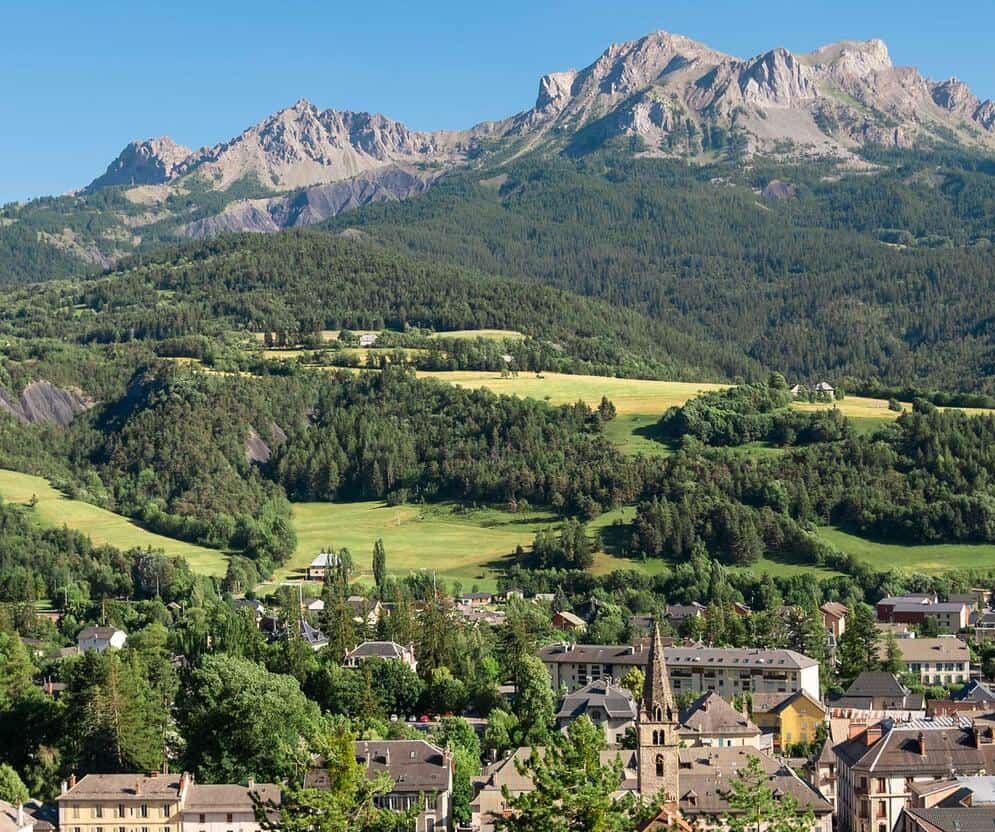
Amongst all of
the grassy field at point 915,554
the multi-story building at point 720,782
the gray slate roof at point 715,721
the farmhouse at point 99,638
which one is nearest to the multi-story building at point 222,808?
the multi-story building at point 720,782

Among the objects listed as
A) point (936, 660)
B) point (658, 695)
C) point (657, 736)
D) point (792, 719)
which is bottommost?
point (936, 660)

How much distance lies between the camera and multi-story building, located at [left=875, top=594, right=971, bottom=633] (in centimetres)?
14450

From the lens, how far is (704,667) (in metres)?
121

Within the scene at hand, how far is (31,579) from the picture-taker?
150m

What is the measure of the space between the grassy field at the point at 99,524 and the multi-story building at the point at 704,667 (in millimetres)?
48665

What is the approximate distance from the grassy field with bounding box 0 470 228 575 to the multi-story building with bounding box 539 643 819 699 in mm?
48665

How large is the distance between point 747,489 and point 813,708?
7605 cm

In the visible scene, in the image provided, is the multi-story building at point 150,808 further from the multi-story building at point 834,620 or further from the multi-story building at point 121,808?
the multi-story building at point 834,620

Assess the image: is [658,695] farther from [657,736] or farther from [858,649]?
[858,649]

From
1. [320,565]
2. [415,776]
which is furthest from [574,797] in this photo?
[320,565]

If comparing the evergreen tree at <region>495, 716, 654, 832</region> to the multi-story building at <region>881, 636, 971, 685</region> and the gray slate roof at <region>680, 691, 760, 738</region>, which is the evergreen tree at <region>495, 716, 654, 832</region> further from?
the multi-story building at <region>881, 636, 971, 685</region>

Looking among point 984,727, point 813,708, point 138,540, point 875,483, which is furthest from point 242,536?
point 984,727

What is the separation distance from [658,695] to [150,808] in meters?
27.2

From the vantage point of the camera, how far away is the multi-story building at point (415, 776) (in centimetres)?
8262
